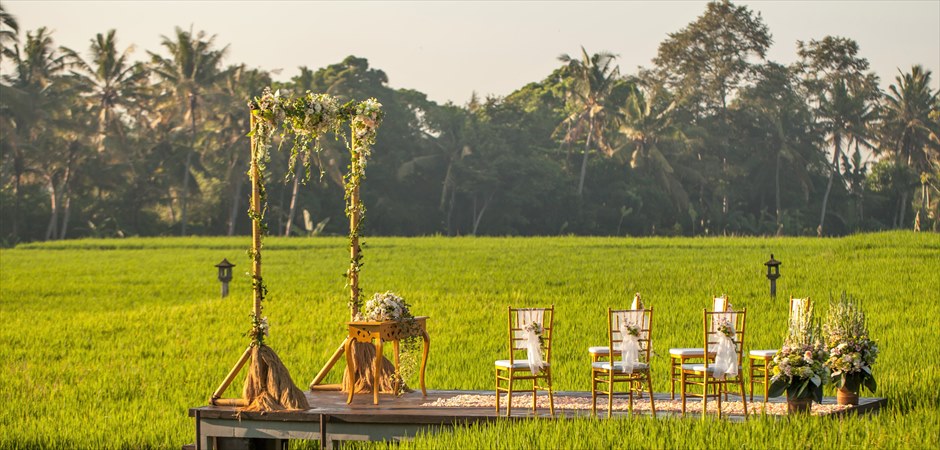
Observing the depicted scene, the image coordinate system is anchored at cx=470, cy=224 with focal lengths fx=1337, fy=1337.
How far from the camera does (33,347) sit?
2464 centimetres

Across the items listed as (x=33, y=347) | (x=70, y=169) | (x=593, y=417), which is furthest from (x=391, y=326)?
(x=70, y=169)

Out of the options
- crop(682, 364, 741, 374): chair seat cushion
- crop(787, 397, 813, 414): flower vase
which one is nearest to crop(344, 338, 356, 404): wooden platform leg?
crop(682, 364, 741, 374): chair seat cushion

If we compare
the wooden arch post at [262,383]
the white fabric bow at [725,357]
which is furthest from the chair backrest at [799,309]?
the wooden arch post at [262,383]

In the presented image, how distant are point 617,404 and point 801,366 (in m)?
1.95

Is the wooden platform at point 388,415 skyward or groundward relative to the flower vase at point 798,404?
groundward

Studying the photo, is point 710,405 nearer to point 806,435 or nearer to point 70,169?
point 806,435

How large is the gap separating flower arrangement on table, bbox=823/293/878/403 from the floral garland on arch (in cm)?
517

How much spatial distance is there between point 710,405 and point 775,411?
26.7 inches

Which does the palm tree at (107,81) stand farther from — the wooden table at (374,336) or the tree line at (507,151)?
the wooden table at (374,336)

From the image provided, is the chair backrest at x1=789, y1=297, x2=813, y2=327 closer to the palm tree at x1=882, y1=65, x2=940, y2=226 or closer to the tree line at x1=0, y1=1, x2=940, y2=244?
the tree line at x1=0, y1=1, x2=940, y2=244

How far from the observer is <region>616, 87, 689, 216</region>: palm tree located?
230 ft

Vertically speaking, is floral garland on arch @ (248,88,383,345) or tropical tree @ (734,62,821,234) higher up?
tropical tree @ (734,62,821,234)

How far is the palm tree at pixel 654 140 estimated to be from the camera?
70000 millimetres

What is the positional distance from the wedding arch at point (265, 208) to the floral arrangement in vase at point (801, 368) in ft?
14.1
